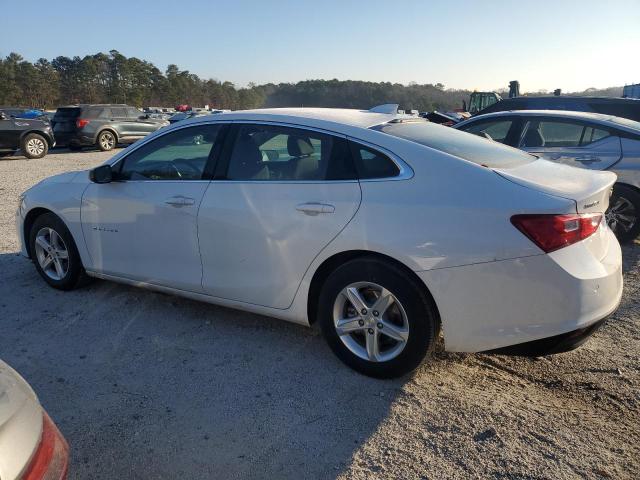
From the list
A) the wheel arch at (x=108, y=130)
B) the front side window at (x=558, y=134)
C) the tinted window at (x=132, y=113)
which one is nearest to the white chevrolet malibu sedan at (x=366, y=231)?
the front side window at (x=558, y=134)

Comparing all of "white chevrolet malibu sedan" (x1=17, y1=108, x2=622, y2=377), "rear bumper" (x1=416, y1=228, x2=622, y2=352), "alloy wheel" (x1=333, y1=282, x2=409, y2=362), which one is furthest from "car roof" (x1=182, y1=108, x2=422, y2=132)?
"rear bumper" (x1=416, y1=228, x2=622, y2=352)

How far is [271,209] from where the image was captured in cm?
328

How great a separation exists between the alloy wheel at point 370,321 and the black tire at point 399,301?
0.9 inches

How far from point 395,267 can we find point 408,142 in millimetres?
772

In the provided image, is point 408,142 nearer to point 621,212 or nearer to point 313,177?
point 313,177

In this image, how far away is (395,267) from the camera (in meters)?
2.89

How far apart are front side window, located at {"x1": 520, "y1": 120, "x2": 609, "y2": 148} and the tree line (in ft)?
163

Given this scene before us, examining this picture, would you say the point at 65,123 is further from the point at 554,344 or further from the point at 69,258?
the point at 554,344

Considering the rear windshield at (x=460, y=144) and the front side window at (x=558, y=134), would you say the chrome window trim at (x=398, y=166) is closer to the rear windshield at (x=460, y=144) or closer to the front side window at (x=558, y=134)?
the rear windshield at (x=460, y=144)

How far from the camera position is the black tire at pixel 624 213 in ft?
19.5

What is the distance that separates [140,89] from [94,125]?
175 ft

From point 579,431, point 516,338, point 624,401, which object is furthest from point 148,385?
point 624,401

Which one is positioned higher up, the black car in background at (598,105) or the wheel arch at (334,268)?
the black car in background at (598,105)

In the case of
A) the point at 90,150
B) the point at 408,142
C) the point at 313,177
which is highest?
the point at 408,142
